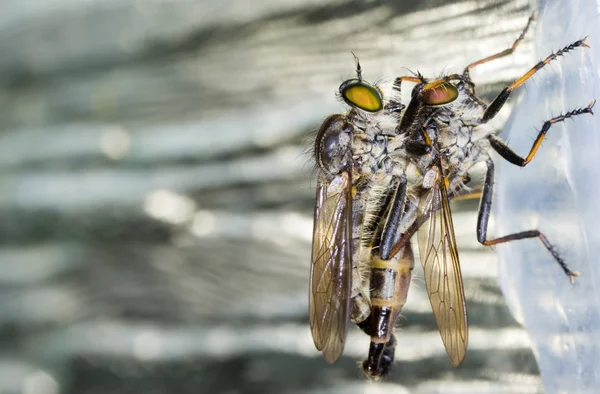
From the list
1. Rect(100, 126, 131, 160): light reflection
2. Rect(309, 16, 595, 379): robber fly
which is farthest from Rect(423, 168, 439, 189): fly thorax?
Rect(100, 126, 131, 160): light reflection

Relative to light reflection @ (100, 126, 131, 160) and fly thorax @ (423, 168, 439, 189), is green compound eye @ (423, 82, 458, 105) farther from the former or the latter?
light reflection @ (100, 126, 131, 160)

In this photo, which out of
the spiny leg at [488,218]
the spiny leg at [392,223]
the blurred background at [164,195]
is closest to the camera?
the spiny leg at [488,218]

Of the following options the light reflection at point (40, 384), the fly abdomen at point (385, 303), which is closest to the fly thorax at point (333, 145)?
the fly abdomen at point (385, 303)

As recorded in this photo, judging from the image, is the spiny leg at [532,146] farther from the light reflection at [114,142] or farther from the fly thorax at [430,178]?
the light reflection at [114,142]

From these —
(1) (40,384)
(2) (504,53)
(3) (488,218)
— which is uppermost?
(2) (504,53)

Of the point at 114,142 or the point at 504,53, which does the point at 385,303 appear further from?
the point at 114,142

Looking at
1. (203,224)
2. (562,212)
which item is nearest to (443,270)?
(562,212)
